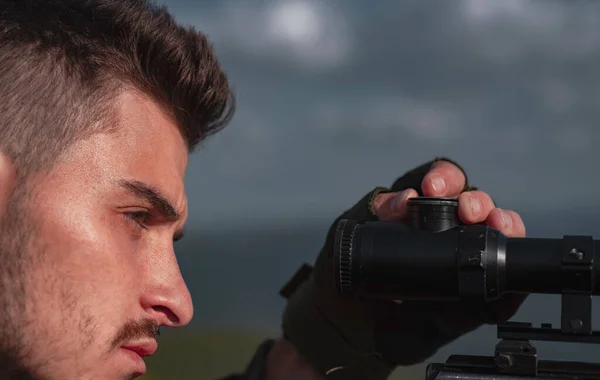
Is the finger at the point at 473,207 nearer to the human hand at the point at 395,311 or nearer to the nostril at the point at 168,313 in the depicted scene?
the human hand at the point at 395,311

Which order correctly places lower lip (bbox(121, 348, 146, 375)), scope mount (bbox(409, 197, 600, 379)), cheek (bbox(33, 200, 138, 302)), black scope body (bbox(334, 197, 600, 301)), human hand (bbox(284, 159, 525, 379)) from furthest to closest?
human hand (bbox(284, 159, 525, 379)) → lower lip (bbox(121, 348, 146, 375)) → cheek (bbox(33, 200, 138, 302)) → black scope body (bbox(334, 197, 600, 301)) → scope mount (bbox(409, 197, 600, 379))

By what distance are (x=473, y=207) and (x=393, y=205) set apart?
15.2 inches

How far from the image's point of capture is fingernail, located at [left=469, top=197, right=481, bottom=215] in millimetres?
2967

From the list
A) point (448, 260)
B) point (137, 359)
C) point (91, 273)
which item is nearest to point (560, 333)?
point (448, 260)

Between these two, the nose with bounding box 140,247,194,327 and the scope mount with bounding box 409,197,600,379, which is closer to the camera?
the scope mount with bounding box 409,197,600,379

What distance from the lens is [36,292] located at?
2846 mm

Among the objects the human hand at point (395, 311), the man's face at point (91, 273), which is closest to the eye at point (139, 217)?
the man's face at point (91, 273)

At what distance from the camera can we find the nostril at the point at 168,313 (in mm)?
2998

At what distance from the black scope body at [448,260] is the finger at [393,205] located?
0.21 metres

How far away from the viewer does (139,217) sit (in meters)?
3.01

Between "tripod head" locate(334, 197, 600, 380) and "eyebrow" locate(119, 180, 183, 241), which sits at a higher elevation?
"eyebrow" locate(119, 180, 183, 241)

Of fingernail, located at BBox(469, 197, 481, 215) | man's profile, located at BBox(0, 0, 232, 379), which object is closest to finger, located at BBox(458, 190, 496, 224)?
fingernail, located at BBox(469, 197, 481, 215)

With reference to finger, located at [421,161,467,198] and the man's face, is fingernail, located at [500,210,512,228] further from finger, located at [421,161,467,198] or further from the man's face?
the man's face

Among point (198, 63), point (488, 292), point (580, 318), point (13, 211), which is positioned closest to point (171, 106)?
point (198, 63)
